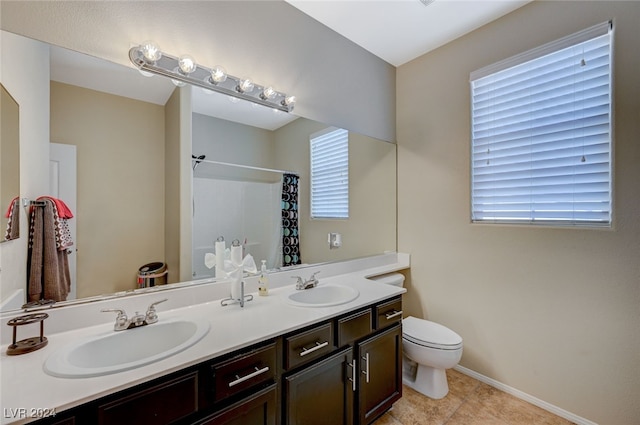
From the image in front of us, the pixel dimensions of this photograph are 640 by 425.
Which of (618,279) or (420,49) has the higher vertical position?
(420,49)

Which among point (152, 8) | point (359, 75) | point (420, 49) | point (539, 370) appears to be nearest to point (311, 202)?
point (359, 75)

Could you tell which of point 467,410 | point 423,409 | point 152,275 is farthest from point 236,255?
point 467,410

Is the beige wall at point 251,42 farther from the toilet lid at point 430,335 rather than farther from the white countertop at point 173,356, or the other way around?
the toilet lid at point 430,335

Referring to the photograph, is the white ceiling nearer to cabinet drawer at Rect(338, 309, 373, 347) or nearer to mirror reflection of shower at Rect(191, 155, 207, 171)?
mirror reflection of shower at Rect(191, 155, 207, 171)

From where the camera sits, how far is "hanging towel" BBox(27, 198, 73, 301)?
1.06 meters

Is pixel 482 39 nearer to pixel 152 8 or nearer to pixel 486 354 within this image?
pixel 152 8

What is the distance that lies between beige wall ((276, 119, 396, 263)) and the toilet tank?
0.79 feet

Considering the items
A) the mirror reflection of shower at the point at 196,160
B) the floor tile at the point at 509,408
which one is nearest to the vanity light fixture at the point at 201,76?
the mirror reflection of shower at the point at 196,160

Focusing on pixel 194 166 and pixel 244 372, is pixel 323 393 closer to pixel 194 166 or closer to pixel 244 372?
pixel 244 372

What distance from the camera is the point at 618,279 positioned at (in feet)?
4.97

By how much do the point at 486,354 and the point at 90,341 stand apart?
2499 millimetres

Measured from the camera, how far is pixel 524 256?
185 centimetres

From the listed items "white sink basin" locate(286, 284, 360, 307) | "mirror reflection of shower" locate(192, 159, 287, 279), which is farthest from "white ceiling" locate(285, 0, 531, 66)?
"white sink basin" locate(286, 284, 360, 307)

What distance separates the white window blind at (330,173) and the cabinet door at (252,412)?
1288mm
